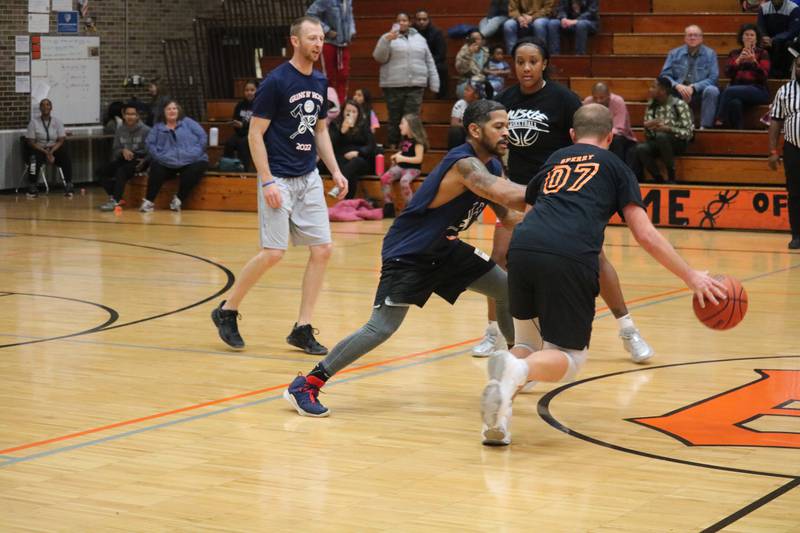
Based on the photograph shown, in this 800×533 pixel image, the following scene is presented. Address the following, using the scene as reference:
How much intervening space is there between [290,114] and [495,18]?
450 inches

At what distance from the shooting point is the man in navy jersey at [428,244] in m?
5.79

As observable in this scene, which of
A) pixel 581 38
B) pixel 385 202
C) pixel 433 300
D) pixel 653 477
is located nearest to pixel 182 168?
pixel 385 202

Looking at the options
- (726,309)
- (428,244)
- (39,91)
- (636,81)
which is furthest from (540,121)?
(39,91)

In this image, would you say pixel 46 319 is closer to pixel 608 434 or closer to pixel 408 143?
pixel 608 434

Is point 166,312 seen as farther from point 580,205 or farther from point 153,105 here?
point 153,105

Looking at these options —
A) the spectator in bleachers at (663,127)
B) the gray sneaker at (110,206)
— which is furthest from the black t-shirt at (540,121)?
the gray sneaker at (110,206)

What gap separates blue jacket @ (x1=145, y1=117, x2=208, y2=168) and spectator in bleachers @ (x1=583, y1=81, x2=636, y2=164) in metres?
5.41

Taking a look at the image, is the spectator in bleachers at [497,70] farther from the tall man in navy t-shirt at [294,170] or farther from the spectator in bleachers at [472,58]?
the tall man in navy t-shirt at [294,170]

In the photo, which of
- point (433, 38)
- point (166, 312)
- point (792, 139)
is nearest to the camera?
point (166, 312)

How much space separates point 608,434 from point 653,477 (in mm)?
720

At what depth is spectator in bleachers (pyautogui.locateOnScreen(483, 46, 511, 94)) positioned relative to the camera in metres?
17.3

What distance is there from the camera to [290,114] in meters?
7.32

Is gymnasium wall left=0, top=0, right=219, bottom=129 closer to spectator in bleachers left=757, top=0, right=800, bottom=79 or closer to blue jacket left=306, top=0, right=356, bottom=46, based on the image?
blue jacket left=306, top=0, right=356, bottom=46

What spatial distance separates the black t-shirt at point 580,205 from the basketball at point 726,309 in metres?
0.47
